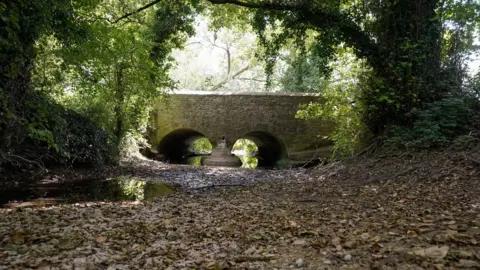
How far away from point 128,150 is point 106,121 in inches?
95.4

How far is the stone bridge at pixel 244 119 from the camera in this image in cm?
1572

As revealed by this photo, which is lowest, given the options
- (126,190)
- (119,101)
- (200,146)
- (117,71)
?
(126,190)

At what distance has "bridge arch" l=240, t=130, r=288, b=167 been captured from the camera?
1667 cm

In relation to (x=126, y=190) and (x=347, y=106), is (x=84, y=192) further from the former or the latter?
(x=347, y=106)

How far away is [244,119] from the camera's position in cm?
1596

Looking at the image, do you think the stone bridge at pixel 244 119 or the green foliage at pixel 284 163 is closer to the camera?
the green foliage at pixel 284 163

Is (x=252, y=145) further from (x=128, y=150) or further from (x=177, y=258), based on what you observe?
(x=177, y=258)

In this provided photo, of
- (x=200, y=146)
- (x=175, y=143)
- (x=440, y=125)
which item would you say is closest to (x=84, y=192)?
(x=440, y=125)

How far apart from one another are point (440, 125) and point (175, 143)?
14.9 metres

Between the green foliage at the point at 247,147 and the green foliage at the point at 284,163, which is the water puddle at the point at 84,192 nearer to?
the green foliage at the point at 284,163

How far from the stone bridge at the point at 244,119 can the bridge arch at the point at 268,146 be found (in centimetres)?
22

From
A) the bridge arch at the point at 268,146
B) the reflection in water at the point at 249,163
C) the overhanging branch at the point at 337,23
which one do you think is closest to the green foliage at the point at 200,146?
the reflection in water at the point at 249,163

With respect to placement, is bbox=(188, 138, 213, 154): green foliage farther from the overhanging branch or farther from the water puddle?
the overhanging branch

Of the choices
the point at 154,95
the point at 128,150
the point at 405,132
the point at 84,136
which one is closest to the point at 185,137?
the point at 128,150
